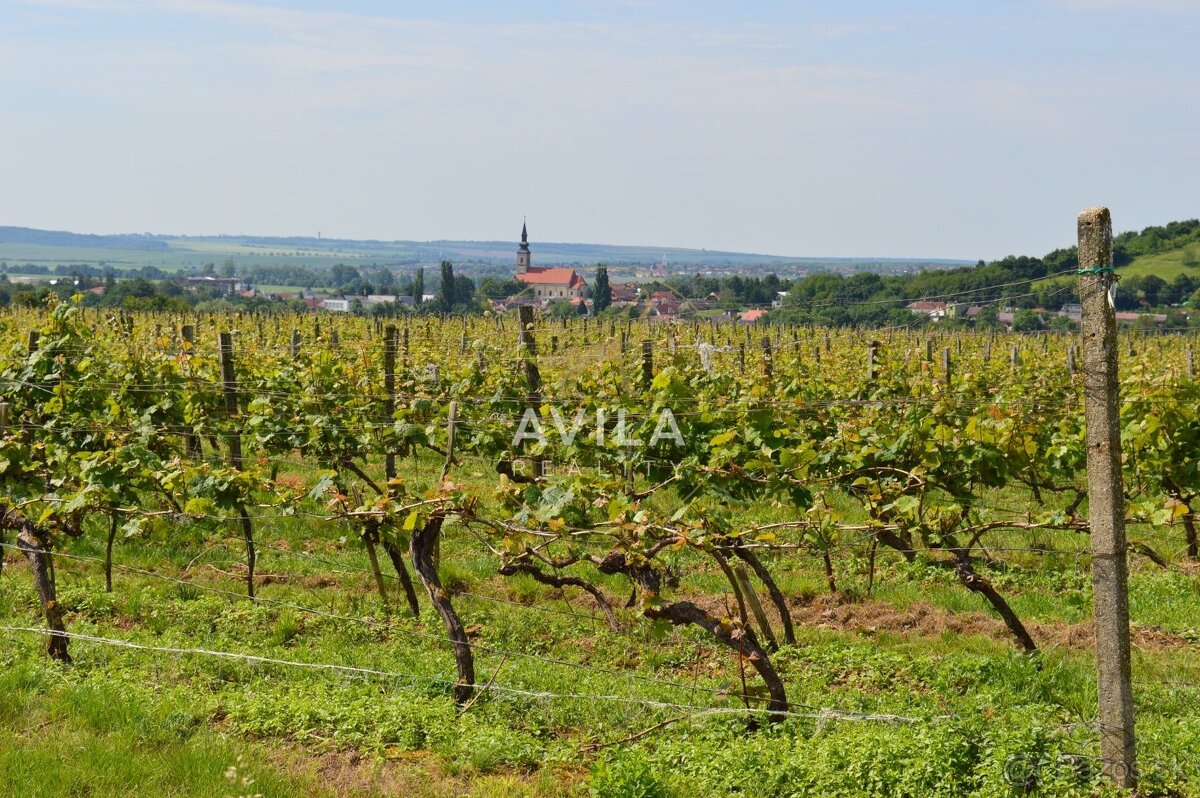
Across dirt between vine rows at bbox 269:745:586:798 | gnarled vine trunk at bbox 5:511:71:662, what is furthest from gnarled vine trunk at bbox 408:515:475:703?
gnarled vine trunk at bbox 5:511:71:662

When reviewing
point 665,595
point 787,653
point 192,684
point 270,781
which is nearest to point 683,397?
point 665,595

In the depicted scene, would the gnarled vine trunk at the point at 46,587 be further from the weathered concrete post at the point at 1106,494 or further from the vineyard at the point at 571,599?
the weathered concrete post at the point at 1106,494

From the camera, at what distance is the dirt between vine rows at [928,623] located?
710 cm

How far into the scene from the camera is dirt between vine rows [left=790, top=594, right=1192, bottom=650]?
7.10 metres

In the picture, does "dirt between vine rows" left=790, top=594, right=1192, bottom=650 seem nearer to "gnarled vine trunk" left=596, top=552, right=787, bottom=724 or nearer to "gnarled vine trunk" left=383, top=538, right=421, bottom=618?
"gnarled vine trunk" left=596, top=552, right=787, bottom=724

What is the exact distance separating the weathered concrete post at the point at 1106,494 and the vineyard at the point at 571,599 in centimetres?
20

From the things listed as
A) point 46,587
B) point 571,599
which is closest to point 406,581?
point 571,599

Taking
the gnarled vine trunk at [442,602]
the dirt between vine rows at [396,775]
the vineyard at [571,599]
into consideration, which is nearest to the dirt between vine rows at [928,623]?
the vineyard at [571,599]

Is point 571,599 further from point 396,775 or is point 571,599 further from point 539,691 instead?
point 396,775

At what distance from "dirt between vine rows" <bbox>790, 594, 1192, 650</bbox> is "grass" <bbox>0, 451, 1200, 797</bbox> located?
0.10 ft

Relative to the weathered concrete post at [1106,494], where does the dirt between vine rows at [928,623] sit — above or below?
below

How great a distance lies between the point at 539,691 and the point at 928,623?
300 centimetres

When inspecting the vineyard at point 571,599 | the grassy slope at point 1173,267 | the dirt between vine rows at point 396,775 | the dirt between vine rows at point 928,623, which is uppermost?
the grassy slope at point 1173,267

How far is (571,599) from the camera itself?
819 cm
